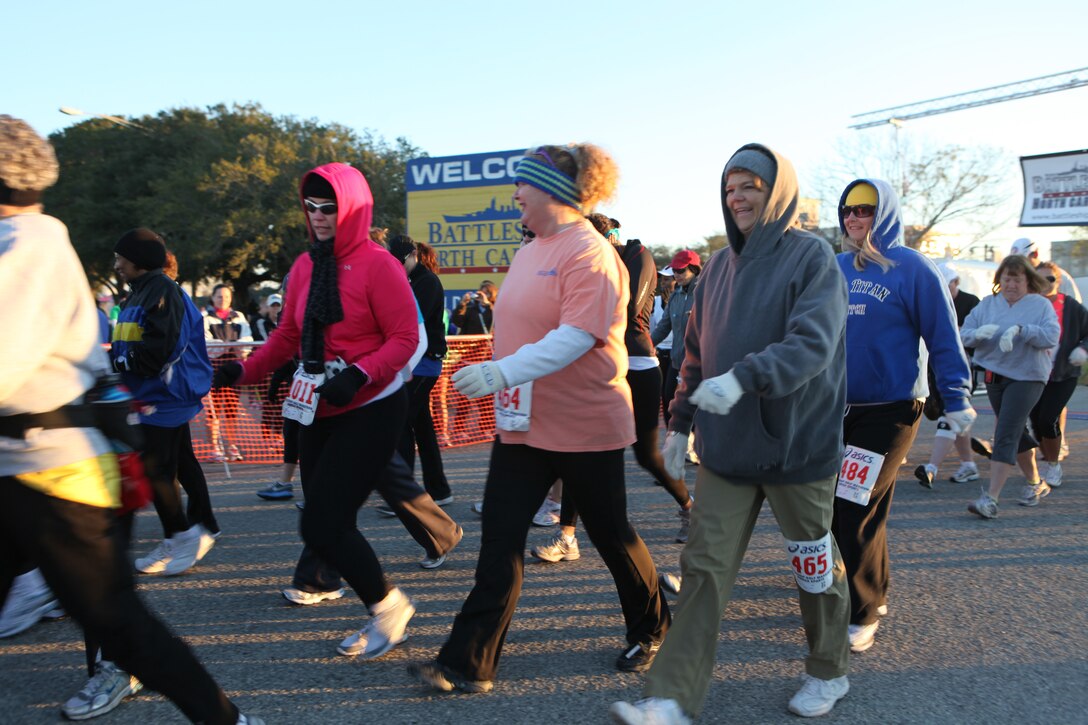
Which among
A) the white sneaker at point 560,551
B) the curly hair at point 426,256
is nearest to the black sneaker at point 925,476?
the white sneaker at point 560,551

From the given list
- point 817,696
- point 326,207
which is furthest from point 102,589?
point 817,696

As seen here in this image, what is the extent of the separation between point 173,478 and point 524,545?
253 centimetres

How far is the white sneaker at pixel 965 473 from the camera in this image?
761 cm

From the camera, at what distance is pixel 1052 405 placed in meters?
6.95

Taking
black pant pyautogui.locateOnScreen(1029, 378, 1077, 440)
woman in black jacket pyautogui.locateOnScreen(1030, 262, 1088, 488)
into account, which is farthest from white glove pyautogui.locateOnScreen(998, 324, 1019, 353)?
black pant pyautogui.locateOnScreen(1029, 378, 1077, 440)

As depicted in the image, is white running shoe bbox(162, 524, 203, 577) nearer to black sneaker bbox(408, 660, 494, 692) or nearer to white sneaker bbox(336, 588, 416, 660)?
white sneaker bbox(336, 588, 416, 660)

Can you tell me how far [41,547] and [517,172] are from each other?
204cm

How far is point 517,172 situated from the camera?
3.44 m

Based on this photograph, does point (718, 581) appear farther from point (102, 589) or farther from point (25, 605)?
point (25, 605)

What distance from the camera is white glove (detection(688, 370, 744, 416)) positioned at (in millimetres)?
2604

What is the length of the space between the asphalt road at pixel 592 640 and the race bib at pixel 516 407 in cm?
101

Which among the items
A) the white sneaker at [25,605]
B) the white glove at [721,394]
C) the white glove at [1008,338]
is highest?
the white glove at [721,394]

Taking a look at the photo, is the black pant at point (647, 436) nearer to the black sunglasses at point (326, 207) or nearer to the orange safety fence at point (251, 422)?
the black sunglasses at point (326, 207)

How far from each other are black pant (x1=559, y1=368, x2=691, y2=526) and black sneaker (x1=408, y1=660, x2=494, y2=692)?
1829mm
